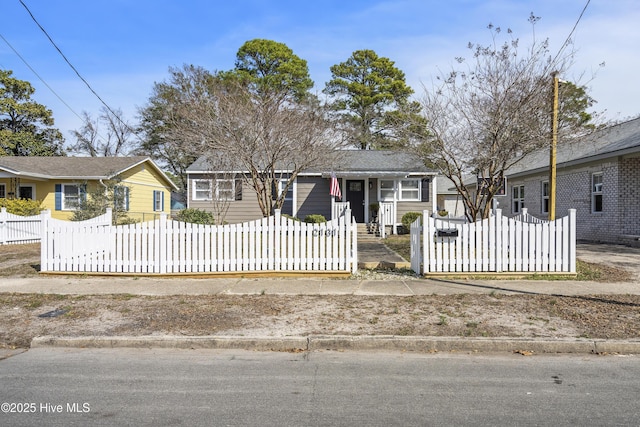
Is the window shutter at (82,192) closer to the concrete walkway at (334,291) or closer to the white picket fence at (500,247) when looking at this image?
the concrete walkway at (334,291)

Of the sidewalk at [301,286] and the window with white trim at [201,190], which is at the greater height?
the window with white trim at [201,190]

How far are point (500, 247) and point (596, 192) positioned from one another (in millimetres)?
11159

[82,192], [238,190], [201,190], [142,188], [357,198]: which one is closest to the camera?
[238,190]

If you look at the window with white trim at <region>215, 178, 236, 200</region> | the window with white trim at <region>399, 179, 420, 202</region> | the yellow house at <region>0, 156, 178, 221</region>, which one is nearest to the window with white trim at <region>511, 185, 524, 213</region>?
the window with white trim at <region>399, 179, 420, 202</region>

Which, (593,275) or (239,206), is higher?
(239,206)

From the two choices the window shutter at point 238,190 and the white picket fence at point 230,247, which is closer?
the white picket fence at point 230,247

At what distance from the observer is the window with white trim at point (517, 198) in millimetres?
25062

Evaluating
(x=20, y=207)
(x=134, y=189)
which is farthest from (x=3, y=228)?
(x=134, y=189)

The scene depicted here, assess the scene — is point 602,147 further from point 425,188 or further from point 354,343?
point 354,343

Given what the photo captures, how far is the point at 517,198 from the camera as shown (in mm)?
25719

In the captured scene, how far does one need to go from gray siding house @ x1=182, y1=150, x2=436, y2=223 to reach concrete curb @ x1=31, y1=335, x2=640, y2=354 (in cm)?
1631

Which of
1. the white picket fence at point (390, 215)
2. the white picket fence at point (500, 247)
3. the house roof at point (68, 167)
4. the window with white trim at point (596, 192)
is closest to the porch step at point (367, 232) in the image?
the white picket fence at point (390, 215)

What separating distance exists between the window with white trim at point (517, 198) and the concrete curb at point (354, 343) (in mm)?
20595

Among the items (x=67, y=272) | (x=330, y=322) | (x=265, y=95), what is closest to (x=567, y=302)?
(x=330, y=322)
